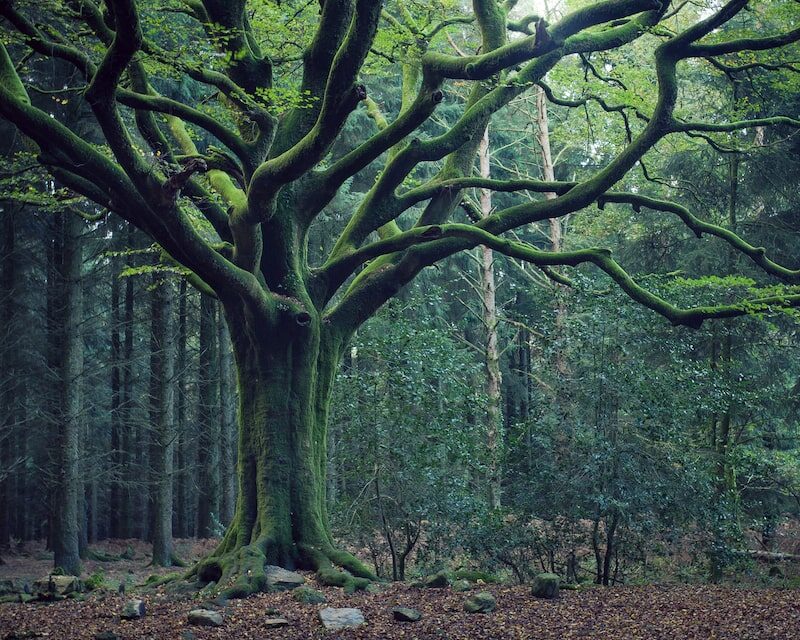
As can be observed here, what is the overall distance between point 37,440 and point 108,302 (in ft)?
14.4

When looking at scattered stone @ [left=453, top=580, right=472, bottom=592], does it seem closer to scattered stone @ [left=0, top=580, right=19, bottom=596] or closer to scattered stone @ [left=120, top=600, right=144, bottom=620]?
scattered stone @ [left=120, top=600, right=144, bottom=620]

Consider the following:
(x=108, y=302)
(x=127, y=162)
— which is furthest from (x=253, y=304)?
(x=108, y=302)

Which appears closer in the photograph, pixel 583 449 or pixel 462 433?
pixel 583 449

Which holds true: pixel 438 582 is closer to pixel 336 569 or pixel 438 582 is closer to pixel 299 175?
pixel 336 569

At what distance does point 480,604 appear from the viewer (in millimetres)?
7172

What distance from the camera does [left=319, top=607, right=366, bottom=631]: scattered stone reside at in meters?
6.48

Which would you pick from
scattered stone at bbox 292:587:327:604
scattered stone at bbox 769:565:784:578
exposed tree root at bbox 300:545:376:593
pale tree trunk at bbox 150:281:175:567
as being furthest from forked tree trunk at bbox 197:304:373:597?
pale tree trunk at bbox 150:281:175:567

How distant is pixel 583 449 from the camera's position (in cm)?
913

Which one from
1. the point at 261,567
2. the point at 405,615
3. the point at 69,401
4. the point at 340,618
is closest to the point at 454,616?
the point at 405,615

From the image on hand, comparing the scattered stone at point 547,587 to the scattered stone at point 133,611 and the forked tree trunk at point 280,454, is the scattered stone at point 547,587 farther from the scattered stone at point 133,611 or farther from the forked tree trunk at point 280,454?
the scattered stone at point 133,611

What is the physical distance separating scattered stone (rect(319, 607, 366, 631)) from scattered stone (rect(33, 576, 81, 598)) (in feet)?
10.2

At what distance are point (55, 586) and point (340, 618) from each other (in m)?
3.43

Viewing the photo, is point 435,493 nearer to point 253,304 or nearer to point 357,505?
point 357,505

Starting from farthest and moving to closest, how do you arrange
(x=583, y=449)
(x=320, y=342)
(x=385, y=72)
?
(x=385, y=72) → (x=320, y=342) → (x=583, y=449)
